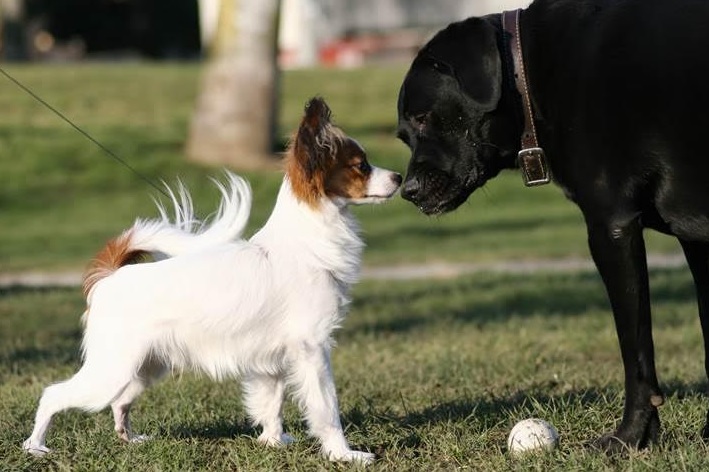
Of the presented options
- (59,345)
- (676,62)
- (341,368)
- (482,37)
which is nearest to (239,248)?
(482,37)

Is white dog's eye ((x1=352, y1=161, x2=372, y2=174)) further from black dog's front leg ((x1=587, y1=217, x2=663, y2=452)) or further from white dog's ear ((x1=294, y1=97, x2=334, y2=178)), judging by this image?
black dog's front leg ((x1=587, y1=217, x2=663, y2=452))

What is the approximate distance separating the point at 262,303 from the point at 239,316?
0.11 metres

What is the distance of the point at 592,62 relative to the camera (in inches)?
194

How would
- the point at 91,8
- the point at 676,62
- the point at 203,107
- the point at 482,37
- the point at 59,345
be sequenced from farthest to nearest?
the point at 91,8 < the point at 203,107 < the point at 59,345 < the point at 482,37 < the point at 676,62

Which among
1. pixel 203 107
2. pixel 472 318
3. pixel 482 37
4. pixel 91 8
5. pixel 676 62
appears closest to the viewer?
pixel 676 62

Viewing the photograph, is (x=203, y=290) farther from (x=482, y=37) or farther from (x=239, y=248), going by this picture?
(x=482, y=37)

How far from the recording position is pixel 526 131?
5.19m

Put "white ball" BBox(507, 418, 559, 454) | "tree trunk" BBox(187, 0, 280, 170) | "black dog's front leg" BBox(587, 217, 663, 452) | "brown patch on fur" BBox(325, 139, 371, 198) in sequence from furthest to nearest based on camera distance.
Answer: "tree trunk" BBox(187, 0, 280, 170), "brown patch on fur" BBox(325, 139, 371, 198), "white ball" BBox(507, 418, 559, 454), "black dog's front leg" BBox(587, 217, 663, 452)

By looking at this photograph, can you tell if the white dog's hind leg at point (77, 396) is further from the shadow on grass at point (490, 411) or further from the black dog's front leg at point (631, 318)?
the black dog's front leg at point (631, 318)

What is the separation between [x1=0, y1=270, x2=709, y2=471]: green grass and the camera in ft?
17.4

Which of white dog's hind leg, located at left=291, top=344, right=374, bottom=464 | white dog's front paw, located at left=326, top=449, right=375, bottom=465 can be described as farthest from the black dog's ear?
white dog's front paw, located at left=326, top=449, right=375, bottom=465

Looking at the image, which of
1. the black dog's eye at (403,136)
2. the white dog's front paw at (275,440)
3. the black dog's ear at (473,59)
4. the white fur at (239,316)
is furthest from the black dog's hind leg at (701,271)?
the white dog's front paw at (275,440)

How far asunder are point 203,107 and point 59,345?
11.8 metres

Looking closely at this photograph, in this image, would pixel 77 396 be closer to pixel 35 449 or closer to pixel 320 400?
pixel 35 449
